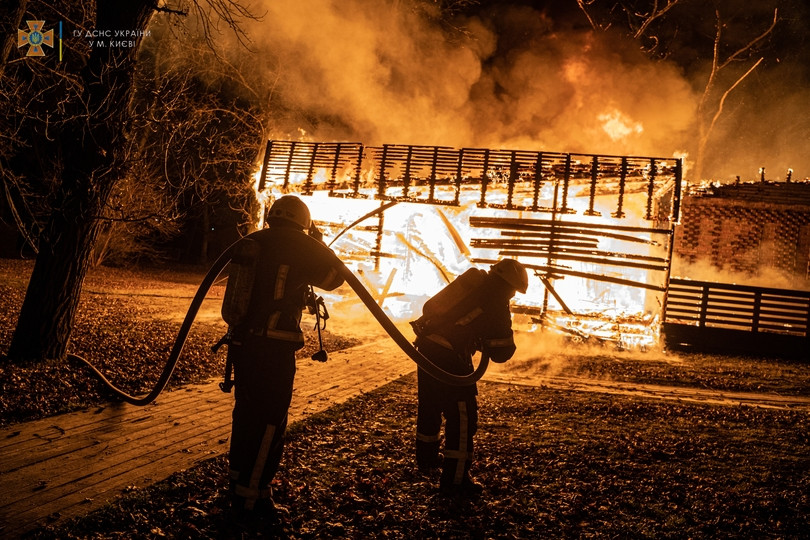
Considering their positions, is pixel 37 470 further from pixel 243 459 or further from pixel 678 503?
pixel 678 503

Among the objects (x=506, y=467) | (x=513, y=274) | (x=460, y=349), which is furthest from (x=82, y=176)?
(x=506, y=467)

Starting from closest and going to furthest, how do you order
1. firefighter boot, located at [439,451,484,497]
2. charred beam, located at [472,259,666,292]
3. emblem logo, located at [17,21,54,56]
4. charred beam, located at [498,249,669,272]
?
1. firefighter boot, located at [439,451,484,497]
2. emblem logo, located at [17,21,54,56]
3. charred beam, located at [472,259,666,292]
4. charred beam, located at [498,249,669,272]

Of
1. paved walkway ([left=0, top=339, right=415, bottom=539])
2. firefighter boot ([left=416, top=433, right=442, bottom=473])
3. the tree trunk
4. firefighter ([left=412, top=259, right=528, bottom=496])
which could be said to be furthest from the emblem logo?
firefighter boot ([left=416, top=433, right=442, bottom=473])

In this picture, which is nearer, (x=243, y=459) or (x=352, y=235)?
(x=243, y=459)

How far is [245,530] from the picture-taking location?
343 centimetres

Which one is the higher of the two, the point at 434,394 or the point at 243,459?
the point at 434,394

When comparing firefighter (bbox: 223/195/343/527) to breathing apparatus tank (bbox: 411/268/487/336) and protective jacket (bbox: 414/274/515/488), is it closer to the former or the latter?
breathing apparatus tank (bbox: 411/268/487/336)

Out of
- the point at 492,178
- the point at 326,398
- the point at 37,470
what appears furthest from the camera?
the point at 492,178

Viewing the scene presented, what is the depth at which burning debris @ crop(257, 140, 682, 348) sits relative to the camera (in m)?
11.5

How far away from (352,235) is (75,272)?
299 inches

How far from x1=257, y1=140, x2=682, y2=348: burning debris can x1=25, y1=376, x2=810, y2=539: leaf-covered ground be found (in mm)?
5068

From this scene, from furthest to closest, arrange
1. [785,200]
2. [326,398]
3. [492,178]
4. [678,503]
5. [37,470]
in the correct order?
[785,200]
[492,178]
[326,398]
[678,503]
[37,470]

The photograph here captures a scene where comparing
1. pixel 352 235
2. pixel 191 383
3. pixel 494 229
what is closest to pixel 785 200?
pixel 494 229

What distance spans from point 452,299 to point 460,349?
1.45ft
